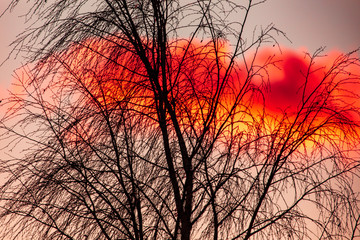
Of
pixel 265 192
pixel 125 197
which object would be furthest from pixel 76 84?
pixel 265 192

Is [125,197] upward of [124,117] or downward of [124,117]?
downward

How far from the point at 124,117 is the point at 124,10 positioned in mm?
911

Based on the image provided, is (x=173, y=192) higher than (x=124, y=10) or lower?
lower

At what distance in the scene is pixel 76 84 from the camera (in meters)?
4.44

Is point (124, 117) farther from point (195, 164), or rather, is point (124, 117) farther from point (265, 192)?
point (265, 192)

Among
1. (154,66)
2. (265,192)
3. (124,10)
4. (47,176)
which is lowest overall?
(47,176)

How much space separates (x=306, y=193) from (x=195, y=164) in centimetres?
96

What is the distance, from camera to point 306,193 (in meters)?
4.60

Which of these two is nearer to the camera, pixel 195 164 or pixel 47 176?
pixel 47 176

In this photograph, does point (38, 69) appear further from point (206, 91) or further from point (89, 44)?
point (206, 91)

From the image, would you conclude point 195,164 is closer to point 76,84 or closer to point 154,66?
point 154,66

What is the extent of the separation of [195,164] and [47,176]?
118cm

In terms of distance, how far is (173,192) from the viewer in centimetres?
443

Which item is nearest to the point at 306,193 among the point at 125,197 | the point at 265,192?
the point at 265,192
